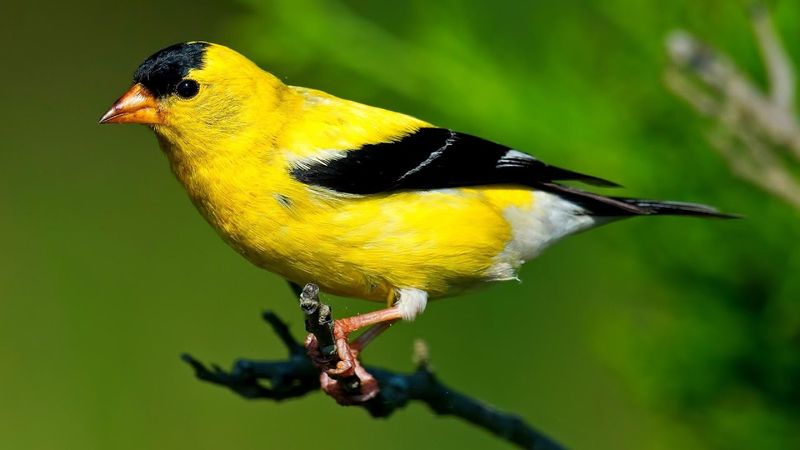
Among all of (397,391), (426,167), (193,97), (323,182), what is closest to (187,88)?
(193,97)

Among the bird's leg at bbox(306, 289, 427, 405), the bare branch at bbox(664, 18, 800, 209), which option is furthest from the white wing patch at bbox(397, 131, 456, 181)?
the bare branch at bbox(664, 18, 800, 209)

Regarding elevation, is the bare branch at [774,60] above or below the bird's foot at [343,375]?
above

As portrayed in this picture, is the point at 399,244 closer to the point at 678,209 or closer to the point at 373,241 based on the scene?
the point at 373,241

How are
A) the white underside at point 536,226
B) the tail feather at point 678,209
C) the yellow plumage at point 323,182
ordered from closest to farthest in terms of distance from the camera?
the tail feather at point 678,209 < the yellow plumage at point 323,182 < the white underside at point 536,226

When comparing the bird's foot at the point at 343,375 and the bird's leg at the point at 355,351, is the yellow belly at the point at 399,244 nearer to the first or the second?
the bird's leg at the point at 355,351

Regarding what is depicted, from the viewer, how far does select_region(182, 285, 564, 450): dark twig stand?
2.11 metres

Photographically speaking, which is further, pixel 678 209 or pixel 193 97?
pixel 193 97

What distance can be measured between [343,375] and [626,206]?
78 cm

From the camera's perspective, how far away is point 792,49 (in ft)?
6.24

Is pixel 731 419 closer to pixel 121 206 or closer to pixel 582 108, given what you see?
pixel 582 108

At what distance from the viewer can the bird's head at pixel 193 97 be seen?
2492 millimetres

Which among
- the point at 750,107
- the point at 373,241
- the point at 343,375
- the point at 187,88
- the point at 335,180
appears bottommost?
the point at 343,375

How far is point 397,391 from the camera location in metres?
2.20

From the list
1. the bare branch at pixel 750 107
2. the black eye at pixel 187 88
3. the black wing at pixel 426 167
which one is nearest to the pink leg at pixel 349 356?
the black wing at pixel 426 167
